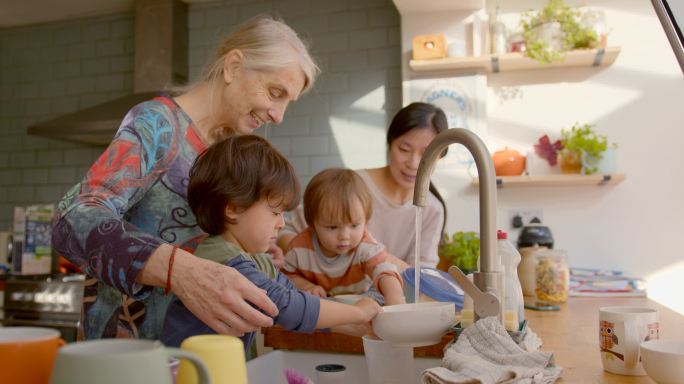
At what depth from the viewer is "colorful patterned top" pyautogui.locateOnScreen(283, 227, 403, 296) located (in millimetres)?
1904

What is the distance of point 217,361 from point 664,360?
2.27 ft

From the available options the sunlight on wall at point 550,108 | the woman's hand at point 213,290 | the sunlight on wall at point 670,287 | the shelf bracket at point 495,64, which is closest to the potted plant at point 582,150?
the sunlight on wall at point 550,108

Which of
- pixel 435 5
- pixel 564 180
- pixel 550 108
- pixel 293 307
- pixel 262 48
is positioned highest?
pixel 435 5

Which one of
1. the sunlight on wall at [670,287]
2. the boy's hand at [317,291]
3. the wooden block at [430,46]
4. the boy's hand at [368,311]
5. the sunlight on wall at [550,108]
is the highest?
the wooden block at [430,46]

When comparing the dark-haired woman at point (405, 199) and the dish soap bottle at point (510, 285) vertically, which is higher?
the dark-haired woman at point (405, 199)

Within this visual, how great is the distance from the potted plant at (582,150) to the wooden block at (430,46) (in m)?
0.85

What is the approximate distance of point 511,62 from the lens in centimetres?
354

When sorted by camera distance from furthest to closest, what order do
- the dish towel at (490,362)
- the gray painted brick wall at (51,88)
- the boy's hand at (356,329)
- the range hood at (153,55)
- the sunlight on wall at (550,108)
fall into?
the gray painted brick wall at (51,88) < the range hood at (153,55) < the sunlight on wall at (550,108) < the boy's hand at (356,329) < the dish towel at (490,362)

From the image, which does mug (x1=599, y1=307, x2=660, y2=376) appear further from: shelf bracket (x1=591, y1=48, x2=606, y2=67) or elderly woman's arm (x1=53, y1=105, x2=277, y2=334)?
shelf bracket (x1=591, y1=48, x2=606, y2=67)

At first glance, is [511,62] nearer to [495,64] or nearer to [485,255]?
[495,64]

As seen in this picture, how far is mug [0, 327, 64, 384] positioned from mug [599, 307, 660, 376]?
2.92ft

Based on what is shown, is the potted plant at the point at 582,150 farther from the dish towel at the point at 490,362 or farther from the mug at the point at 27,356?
the mug at the point at 27,356

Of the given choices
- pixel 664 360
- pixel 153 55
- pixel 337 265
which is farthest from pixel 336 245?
pixel 153 55

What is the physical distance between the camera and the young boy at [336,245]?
6.17ft
